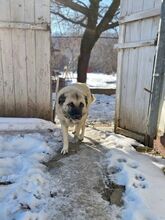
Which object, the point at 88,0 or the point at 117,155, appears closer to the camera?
the point at 117,155

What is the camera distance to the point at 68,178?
330cm

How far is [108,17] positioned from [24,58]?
5764 mm

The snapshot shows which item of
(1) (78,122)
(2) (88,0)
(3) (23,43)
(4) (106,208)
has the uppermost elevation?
(2) (88,0)

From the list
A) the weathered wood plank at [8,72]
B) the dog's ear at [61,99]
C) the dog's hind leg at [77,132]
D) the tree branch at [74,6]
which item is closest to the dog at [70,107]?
the dog's ear at [61,99]

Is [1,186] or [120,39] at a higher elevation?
[120,39]

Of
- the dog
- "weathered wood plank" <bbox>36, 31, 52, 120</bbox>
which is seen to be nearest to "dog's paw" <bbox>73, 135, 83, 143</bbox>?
the dog

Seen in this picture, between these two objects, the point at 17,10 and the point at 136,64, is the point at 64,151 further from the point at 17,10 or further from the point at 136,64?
the point at 17,10

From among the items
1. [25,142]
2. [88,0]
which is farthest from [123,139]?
[88,0]

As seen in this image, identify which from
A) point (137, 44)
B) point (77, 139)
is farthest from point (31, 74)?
point (137, 44)

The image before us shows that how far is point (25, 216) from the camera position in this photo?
2.45 meters

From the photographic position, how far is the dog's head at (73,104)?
4.03 meters

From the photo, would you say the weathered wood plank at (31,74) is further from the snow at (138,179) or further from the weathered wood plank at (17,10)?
the snow at (138,179)

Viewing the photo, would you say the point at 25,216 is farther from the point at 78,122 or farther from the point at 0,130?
the point at 0,130

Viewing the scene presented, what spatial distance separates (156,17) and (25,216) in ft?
11.0
